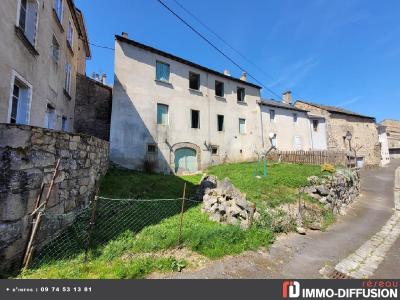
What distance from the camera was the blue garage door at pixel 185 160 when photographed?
1806cm

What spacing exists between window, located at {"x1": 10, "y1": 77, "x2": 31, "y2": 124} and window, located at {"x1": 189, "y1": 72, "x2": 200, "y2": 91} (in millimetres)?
14204

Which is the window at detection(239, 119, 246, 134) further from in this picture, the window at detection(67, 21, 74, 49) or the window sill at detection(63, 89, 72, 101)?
the window at detection(67, 21, 74, 49)

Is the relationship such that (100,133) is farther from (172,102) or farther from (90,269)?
(90,269)

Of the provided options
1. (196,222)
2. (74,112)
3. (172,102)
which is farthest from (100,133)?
(196,222)

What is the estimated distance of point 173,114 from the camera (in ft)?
59.9

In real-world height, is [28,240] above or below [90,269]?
above

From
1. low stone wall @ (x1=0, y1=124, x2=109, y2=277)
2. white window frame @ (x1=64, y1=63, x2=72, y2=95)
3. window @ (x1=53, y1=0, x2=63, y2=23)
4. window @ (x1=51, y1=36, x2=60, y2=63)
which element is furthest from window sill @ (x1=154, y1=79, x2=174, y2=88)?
low stone wall @ (x1=0, y1=124, x2=109, y2=277)

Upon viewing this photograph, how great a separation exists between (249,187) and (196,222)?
13.1ft

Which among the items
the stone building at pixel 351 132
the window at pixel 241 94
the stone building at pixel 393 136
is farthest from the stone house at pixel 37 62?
the stone building at pixel 393 136

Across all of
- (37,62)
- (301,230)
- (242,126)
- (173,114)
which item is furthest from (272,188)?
(242,126)

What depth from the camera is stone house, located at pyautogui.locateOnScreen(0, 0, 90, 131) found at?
659 cm

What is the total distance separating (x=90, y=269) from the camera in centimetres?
467

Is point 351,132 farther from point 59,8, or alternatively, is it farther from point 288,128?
point 59,8
